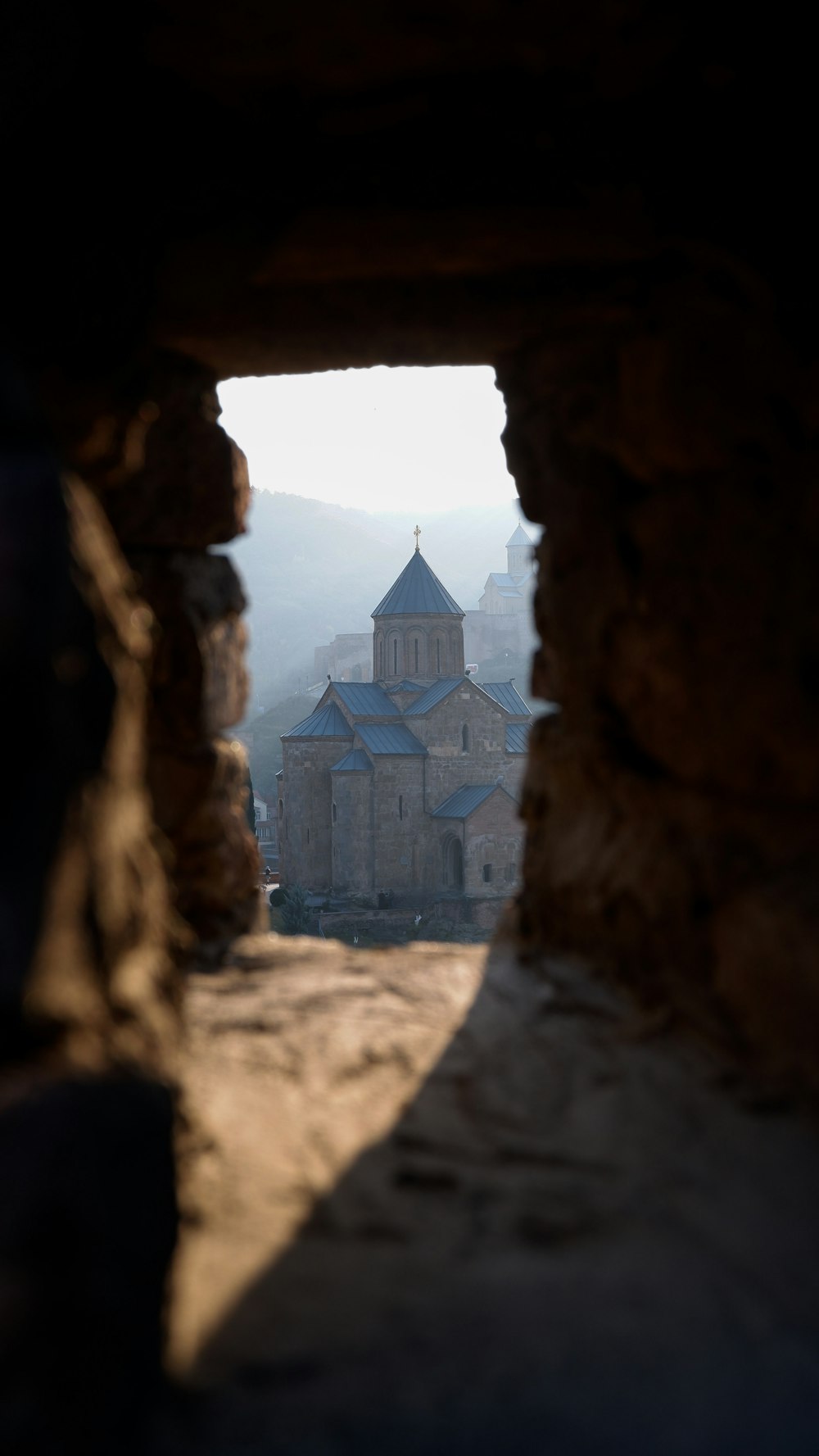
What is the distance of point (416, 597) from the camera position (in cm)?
3228

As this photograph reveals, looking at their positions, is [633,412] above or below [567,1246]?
above

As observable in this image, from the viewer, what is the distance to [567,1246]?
2328 millimetres

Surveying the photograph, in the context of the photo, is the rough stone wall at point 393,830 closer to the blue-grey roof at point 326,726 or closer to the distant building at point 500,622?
the blue-grey roof at point 326,726

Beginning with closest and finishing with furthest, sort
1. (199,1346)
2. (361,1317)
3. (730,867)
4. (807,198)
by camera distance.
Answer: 1. (199,1346)
2. (361,1317)
3. (807,198)
4. (730,867)

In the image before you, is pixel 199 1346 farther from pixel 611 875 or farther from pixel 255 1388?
pixel 611 875

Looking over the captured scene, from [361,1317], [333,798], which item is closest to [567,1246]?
[361,1317]

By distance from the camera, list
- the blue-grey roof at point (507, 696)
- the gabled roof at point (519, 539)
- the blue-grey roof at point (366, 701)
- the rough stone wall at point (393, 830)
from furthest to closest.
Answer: the gabled roof at point (519, 539)
the blue-grey roof at point (507, 696)
the blue-grey roof at point (366, 701)
the rough stone wall at point (393, 830)

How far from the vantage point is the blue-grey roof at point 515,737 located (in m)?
30.7

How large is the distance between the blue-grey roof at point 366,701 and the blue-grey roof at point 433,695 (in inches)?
20.4

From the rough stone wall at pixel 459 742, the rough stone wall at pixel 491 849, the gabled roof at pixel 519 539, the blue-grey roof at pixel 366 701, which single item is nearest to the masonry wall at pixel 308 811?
the blue-grey roof at pixel 366 701

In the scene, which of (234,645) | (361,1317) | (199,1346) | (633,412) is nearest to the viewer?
(199,1346)

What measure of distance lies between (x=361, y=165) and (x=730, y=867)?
2.26 m

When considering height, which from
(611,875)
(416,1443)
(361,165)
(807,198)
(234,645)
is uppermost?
(361,165)

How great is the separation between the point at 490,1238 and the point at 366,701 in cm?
2879
